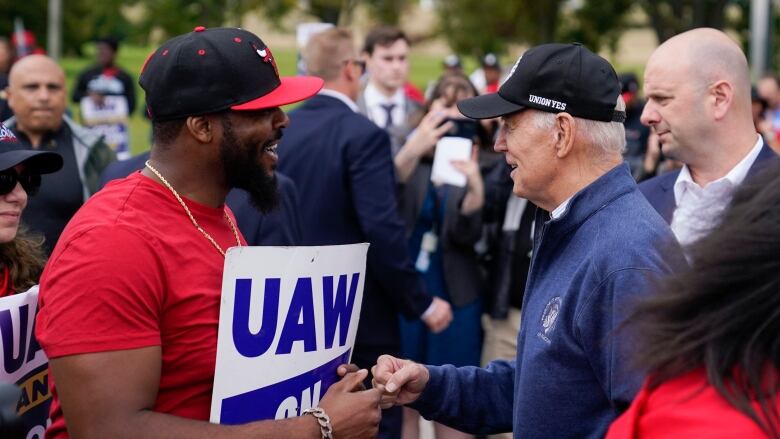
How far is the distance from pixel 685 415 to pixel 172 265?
1354mm

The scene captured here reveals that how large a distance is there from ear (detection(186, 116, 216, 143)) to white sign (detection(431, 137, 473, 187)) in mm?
3478

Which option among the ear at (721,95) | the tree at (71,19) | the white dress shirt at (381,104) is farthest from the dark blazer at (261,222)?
the tree at (71,19)

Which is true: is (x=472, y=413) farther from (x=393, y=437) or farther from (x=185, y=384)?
(x=393, y=437)

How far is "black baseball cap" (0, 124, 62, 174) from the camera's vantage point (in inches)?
124

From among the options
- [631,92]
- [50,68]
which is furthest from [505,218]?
[631,92]

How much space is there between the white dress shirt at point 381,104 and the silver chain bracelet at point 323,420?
6.31 meters

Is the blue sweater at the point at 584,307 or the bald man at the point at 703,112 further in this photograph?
the bald man at the point at 703,112

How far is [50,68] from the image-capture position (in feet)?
22.5

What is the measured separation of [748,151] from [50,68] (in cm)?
449

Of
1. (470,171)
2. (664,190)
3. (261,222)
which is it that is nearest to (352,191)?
(470,171)

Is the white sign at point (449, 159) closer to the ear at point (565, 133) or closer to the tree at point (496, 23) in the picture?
the ear at point (565, 133)

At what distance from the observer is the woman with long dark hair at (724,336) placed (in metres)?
1.62

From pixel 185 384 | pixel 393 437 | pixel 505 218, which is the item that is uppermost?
pixel 185 384

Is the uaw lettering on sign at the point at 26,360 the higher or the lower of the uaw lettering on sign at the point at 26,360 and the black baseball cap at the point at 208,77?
the lower
